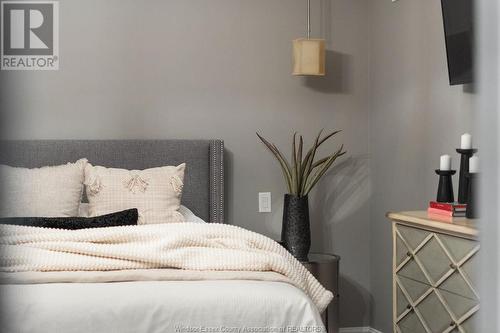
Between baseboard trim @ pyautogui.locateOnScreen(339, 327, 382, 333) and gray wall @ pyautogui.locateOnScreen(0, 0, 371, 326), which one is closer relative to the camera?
A: gray wall @ pyautogui.locateOnScreen(0, 0, 371, 326)

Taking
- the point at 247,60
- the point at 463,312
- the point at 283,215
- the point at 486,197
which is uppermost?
the point at 247,60

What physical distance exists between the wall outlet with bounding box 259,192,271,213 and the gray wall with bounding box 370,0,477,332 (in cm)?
58

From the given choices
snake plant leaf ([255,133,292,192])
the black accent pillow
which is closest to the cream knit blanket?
the black accent pillow

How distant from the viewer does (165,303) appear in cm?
210

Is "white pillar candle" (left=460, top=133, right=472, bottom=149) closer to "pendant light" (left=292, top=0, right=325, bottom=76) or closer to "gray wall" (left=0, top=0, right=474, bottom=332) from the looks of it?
"gray wall" (left=0, top=0, right=474, bottom=332)

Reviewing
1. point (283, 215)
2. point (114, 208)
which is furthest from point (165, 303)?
point (283, 215)

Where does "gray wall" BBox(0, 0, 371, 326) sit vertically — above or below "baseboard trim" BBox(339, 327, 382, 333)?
above

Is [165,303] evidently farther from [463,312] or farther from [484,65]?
[484,65]

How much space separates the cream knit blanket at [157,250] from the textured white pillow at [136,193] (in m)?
0.73

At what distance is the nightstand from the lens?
3.42m

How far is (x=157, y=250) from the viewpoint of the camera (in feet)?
7.72

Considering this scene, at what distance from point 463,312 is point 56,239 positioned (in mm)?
1367

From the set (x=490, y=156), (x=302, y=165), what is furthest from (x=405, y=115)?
(x=490, y=156)

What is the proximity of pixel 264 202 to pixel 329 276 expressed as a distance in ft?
1.96
